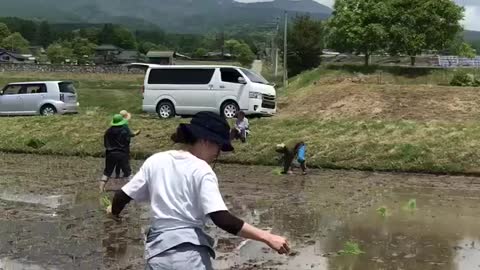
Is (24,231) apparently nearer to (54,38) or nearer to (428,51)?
(428,51)

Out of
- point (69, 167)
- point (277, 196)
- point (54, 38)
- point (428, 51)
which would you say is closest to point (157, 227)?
point (277, 196)

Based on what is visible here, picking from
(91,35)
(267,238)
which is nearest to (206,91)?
(267,238)

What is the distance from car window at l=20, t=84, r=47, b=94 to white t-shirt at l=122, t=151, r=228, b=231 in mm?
24182

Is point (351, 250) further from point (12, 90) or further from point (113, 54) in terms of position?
point (113, 54)

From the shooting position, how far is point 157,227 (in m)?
3.83

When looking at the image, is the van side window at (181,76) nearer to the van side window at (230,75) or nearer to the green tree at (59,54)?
the van side window at (230,75)

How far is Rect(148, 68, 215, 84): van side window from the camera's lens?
24.3 meters

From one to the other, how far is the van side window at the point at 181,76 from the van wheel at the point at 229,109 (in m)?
1.12

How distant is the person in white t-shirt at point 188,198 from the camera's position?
3.67 metres

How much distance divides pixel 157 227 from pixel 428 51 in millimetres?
43615

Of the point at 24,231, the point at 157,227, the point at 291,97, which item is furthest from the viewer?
the point at 291,97

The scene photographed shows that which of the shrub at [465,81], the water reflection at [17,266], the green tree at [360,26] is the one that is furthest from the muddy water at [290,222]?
the green tree at [360,26]

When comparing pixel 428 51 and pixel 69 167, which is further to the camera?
pixel 428 51

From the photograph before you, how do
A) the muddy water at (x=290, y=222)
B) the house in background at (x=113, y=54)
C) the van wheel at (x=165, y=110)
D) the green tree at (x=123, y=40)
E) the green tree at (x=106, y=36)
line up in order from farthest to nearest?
the green tree at (x=106, y=36) → the green tree at (x=123, y=40) → the house in background at (x=113, y=54) → the van wheel at (x=165, y=110) → the muddy water at (x=290, y=222)
